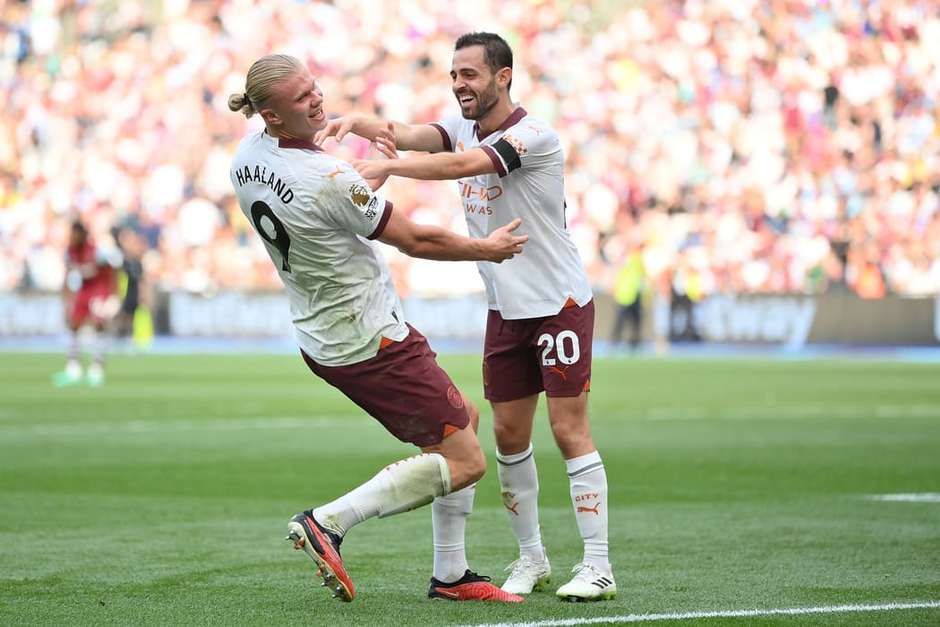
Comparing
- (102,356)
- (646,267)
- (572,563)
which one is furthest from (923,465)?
(646,267)

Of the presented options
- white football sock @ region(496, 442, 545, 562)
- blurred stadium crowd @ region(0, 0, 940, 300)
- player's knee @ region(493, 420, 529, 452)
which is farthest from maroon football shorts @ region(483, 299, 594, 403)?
blurred stadium crowd @ region(0, 0, 940, 300)

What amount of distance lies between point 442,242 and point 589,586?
1483 mm

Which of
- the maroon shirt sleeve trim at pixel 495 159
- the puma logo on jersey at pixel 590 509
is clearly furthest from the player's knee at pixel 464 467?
the maroon shirt sleeve trim at pixel 495 159

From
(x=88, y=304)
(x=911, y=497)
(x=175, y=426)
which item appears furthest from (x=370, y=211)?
(x=88, y=304)

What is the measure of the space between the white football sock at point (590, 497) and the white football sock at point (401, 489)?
2.56 ft

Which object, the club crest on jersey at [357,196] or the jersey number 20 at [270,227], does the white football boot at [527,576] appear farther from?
the club crest on jersey at [357,196]

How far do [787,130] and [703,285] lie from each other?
4340 millimetres

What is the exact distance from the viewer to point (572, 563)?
7.14 metres

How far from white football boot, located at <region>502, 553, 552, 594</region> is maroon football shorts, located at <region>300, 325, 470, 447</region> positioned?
2.81 feet

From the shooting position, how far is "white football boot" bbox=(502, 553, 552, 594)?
629 cm

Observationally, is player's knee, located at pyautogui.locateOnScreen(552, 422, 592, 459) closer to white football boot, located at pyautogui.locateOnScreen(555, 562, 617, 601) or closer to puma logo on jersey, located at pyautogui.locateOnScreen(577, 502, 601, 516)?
puma logo on jersey, located at pyautogui.locateOnScreen(577, 502, 601, 516)

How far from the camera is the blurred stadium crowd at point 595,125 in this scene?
3400cm

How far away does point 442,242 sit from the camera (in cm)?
559

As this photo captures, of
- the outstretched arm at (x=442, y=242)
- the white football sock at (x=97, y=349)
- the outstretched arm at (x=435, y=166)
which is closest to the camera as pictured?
the outstretched arm at (x=442, y=242)
